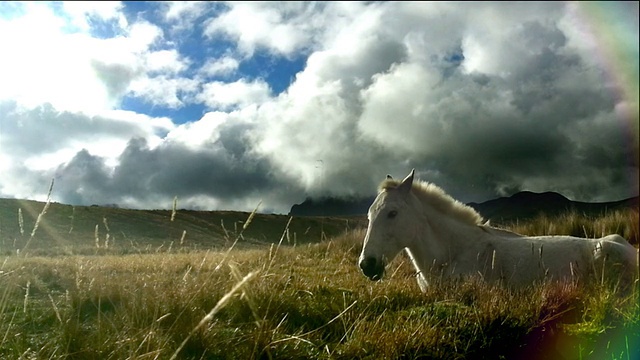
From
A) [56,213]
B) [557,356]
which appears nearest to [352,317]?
[557,356]

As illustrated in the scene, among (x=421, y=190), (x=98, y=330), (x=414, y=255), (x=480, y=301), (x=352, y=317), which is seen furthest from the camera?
(x=421, y=190)

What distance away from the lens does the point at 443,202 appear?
826 cm

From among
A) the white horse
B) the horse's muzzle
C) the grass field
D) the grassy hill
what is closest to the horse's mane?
the white horse

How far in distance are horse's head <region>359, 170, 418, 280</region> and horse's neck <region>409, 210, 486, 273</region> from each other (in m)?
0.30

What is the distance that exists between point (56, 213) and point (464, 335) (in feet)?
124

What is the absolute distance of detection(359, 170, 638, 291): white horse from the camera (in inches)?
274

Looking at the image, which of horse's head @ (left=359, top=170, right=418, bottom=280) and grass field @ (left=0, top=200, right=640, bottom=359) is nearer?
grass field @ (left=0, top=200, right=640, bottom=359)

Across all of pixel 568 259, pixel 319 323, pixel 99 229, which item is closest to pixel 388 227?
pixel 568 259

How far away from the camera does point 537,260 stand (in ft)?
23.6

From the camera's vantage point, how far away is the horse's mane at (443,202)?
819 cm

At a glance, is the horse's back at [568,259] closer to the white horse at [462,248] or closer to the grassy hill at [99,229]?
the white horse at [462,248]

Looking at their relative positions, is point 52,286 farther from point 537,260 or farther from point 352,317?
point 537,260

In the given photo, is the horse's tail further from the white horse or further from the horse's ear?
the horse's ear

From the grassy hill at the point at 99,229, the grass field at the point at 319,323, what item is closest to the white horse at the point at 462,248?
the grass field at the point at 319,323
